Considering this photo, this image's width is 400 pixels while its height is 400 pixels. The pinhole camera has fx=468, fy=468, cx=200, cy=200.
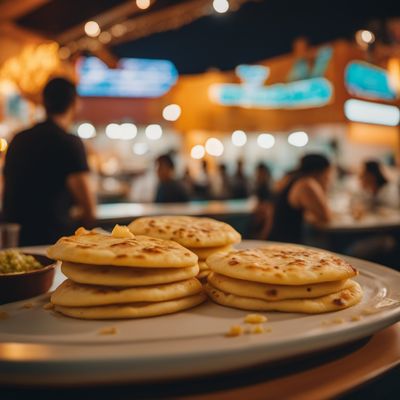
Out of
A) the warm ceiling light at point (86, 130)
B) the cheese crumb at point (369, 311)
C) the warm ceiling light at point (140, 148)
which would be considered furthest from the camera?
the warm ceiling light at point (140, 148)

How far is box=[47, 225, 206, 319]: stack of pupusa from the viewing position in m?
1.14

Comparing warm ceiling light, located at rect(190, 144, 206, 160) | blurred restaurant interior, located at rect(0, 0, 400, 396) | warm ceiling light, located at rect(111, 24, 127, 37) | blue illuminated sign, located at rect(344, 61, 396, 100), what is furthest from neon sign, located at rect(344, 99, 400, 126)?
warm ceiling light, located at rect(190, 144, 206, 160)

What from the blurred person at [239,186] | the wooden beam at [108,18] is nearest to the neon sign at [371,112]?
the blurred person at [239,186]

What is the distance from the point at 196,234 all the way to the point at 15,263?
58cm

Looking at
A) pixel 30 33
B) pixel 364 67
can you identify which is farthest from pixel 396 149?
pixel 30 33

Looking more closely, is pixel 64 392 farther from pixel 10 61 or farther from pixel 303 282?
pixel 10 61

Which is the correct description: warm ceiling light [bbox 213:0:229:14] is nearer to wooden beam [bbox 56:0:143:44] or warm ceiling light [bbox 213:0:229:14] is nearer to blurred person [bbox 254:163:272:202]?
wooden beam [bbox 56:0:143:44]

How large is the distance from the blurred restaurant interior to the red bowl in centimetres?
176

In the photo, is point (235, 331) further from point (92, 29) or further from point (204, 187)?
point (204, 187)

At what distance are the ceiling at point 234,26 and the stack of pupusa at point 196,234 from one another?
5.42m

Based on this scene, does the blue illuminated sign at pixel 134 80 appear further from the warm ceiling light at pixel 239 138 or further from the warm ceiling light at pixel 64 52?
the warm ceiling light at pixel 64 52

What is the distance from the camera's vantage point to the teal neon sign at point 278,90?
30.3 ft

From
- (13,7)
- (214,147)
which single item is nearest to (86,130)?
(214,147)

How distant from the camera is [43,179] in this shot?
3043 millimetres
